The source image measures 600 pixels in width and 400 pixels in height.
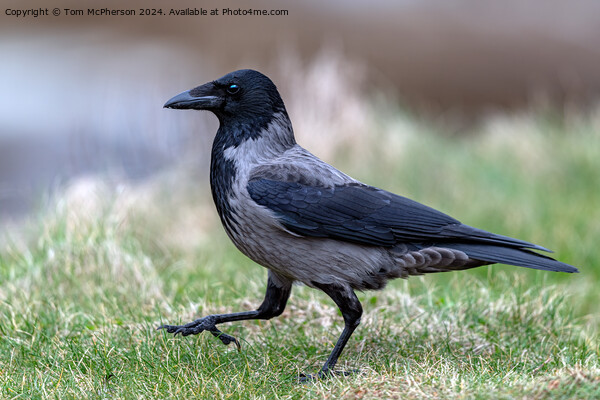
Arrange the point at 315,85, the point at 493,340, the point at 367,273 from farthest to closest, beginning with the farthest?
the point at 315,85 → the point at 493,340 → the point at 367,273

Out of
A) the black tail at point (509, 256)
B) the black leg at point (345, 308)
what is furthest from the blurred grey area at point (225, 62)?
the black tail at point (509, 256)

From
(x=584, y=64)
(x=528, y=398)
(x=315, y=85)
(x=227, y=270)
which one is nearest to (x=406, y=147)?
(x=315, y=85)

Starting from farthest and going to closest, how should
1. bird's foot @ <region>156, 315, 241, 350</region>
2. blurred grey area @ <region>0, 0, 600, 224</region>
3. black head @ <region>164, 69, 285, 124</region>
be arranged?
1. blurred grey area @ <region>0, 0, 600, 224</region>
2. black head @ <region>164, 69, 285, 124</region>
3. bird's foot @ <region>156, 315, 241, 350</region>

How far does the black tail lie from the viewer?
3951mm

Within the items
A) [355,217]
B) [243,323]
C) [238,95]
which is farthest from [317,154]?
[355,217]

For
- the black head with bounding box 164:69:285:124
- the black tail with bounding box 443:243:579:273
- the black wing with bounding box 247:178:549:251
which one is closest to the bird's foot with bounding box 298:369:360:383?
the black wing with bounding box 247:178:549:251

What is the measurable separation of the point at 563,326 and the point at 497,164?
501 centimetres

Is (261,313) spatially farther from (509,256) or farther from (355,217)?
(509,256)

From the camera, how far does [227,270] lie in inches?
243

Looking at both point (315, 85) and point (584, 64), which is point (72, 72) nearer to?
point (315, 85)

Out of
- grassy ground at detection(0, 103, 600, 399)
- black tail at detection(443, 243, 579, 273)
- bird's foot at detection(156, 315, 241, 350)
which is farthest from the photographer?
bird's foot at detection(156, 315, 241, 350)

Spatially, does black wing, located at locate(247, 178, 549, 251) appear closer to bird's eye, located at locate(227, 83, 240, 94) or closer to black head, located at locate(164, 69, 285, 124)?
black head, located at locate(164, 69, 285, 124)

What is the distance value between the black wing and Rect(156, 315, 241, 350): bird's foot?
0.75 meters

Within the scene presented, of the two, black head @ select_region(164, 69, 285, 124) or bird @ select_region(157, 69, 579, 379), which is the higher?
black head @ select_region(164, 69, 285, 124)
